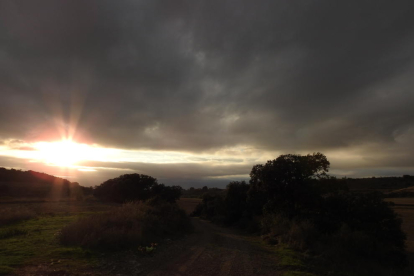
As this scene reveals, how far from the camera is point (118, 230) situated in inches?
505

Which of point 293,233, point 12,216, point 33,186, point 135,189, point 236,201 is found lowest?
point 293,233

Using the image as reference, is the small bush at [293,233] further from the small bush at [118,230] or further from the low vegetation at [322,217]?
the small bush at [118,230]

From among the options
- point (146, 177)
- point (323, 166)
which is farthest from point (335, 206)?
point (146, 177)

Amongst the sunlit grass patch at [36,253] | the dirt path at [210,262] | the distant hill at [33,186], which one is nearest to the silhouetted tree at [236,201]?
the dirt path at [210,262]

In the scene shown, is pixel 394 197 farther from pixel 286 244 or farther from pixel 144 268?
pixel 144 268

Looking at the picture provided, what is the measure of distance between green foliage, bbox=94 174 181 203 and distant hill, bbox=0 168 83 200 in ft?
37.2

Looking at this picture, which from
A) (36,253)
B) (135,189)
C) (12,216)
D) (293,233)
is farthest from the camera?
(135,189)

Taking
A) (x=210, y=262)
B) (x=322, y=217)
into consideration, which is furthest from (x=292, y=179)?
(x=210, y=262)

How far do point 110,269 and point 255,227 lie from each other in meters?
17.5

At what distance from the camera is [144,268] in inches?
374

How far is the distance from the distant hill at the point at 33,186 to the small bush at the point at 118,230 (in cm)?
5136

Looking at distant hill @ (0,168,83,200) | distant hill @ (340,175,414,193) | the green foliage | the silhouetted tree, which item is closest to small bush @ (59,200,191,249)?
the silhouetted tree

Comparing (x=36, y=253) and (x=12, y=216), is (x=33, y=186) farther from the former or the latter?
(x=36, y=253)

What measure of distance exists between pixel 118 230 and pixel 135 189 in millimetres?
42478
